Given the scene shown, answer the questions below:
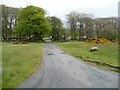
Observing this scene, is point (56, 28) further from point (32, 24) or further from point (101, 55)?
point (101, 55)

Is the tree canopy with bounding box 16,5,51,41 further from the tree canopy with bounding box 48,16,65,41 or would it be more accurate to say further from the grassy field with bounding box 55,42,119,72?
the grassy field with bounding box 55,42,119,72

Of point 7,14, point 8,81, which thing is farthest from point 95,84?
point 7,14

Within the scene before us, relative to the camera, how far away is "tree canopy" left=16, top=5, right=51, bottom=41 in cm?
7850

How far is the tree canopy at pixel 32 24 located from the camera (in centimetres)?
7850

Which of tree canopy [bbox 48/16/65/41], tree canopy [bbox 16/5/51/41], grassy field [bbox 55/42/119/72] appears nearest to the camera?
grassy field [bbox 55/42/119/72]

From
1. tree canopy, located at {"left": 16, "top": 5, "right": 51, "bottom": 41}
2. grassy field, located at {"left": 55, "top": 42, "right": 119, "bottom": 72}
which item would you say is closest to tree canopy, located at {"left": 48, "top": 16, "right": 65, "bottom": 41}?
tree canopy, located at {"left": 16, "top": 5, "right": 51, "bottom": 41}

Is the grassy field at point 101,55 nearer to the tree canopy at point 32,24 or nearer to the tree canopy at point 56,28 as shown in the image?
the tree canopy at point 32,24

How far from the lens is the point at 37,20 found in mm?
80125

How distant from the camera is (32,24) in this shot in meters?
79.2

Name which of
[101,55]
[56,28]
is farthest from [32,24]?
[101,55]

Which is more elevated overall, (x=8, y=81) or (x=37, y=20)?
(x=37, y=20)

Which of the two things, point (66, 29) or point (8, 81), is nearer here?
point (8, 81)

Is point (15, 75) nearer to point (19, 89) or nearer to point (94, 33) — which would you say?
point (19, 89)

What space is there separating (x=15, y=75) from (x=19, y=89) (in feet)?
13.6
